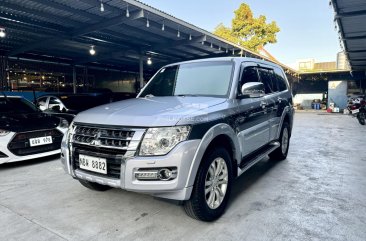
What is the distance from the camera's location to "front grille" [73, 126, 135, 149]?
228 centimetres

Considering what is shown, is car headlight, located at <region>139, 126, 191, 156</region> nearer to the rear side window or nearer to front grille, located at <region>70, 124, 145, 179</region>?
front grille, located at <region>70, 124, 145, 179</region>

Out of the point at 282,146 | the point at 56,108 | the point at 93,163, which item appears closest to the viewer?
the point at 93,163

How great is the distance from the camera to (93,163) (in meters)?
2.48

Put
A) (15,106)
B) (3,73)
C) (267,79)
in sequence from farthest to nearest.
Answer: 1. (3,73)
2. (15,106)
3. (267,79)

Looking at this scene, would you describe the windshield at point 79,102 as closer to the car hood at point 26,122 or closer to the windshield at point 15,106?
the windshield at point 15,106

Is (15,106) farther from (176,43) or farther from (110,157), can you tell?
(176,43)

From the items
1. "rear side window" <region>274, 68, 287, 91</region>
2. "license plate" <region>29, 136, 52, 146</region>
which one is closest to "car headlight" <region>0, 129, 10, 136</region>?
"license plate" <region>29, 136, 52, 146</region>

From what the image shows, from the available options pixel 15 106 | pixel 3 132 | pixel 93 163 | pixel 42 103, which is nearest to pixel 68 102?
pixel 42 103

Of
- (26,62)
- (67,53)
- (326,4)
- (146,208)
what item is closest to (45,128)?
(146,208)

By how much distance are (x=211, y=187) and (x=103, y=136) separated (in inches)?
45.4

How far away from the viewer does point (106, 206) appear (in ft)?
9.57

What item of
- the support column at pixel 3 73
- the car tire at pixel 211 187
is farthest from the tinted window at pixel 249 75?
the support column at pixel 3 73

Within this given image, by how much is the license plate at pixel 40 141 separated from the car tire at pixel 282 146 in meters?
4.17

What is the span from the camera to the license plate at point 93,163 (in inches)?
94.4
